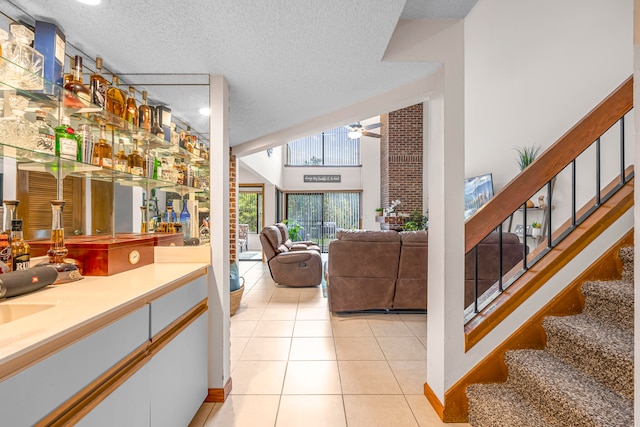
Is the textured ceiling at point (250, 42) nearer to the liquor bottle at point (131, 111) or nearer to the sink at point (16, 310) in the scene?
the liquor bottle at point (131, 111)

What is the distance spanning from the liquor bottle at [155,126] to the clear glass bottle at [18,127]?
764mm

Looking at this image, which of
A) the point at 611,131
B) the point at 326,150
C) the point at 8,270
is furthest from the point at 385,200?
the point at 8,270

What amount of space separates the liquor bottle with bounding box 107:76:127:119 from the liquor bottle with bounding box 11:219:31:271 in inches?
30.9

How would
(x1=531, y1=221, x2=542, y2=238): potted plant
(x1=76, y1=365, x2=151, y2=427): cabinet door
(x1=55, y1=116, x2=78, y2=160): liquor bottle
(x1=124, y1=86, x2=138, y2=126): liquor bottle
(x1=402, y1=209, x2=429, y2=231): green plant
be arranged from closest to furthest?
(x1=76, y1=365, x2=151, y2=427): cabinet door < (x1=55, y1=116, x2=78, y2=160): liquor bottle < (x1=124, y1=86, x2=138, y2=126): liquor bottle < (x1=531, y1=221, x2=542, y2=238): potted plant < (x1=402, y1=209, x2=429, y2=231): green plant

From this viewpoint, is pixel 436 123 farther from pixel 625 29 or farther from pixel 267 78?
pixel 625 29

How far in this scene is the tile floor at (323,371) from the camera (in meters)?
1.90

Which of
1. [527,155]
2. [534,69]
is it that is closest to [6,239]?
[527,155]

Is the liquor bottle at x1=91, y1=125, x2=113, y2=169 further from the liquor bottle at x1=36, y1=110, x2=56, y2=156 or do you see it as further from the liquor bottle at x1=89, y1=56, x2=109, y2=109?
the liquor bottle at x1=36, y1=110, x2=56, y2=156

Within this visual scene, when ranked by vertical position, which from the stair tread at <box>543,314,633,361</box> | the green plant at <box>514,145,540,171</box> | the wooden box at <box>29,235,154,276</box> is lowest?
the stair tread at <box>543,314,633,361</box>

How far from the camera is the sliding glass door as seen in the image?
32.3ft

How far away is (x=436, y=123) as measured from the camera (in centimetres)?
200

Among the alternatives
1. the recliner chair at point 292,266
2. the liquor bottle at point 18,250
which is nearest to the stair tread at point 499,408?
the liquor bottle at point 18,250

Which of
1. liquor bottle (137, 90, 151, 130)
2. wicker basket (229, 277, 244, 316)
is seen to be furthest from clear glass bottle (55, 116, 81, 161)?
wicker basket (229, 277, 244, 316)

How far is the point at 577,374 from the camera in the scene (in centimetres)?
148
